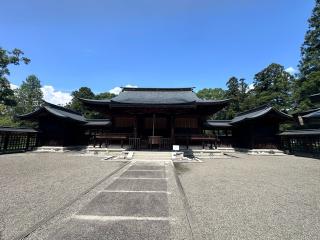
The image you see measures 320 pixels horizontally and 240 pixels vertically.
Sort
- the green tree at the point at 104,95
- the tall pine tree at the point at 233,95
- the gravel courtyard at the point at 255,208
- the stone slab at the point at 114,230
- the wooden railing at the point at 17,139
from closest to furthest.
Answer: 1. the stone slab at the point at 114,230
2. the gravel courtyard at the point at 255,208
3. the wooden railing at the point at 17,139
4. the tall pine tree at the point at 233,95
5. the green tree at the point at 104,95

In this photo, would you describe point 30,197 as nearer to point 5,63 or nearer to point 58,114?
point 58,114

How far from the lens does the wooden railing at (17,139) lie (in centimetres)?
1692

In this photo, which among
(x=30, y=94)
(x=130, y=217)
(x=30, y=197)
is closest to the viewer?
(x=130, y=217)

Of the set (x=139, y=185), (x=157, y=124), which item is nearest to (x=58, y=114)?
(x=157, y=124)

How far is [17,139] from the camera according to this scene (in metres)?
18.7

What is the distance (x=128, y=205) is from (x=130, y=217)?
732mm

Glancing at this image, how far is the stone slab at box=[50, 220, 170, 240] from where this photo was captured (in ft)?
10.0

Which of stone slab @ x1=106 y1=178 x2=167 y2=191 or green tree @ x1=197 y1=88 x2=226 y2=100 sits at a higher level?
green tree @ x1=197 y1=88 x2=226 y2=100

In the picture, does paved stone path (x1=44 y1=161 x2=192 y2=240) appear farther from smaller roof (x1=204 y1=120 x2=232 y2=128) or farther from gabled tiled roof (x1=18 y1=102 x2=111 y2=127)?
smaller roof (x1=204 y1=120 x2=232 y2=128)

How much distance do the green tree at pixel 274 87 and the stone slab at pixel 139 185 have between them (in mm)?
35757

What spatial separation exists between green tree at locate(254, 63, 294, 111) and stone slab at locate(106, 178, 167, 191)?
3576 cm

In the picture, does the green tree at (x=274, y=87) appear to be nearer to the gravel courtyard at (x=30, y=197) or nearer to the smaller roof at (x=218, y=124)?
the smaller roof at (x=218, y=124)

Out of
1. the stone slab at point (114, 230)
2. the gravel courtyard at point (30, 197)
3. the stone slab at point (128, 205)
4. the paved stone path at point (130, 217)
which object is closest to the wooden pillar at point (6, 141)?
the gravel courtyard at point (30, 197)

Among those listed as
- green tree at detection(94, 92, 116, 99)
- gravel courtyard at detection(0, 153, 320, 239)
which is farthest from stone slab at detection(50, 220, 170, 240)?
green tree at detection(94, 92, 116, 99)
